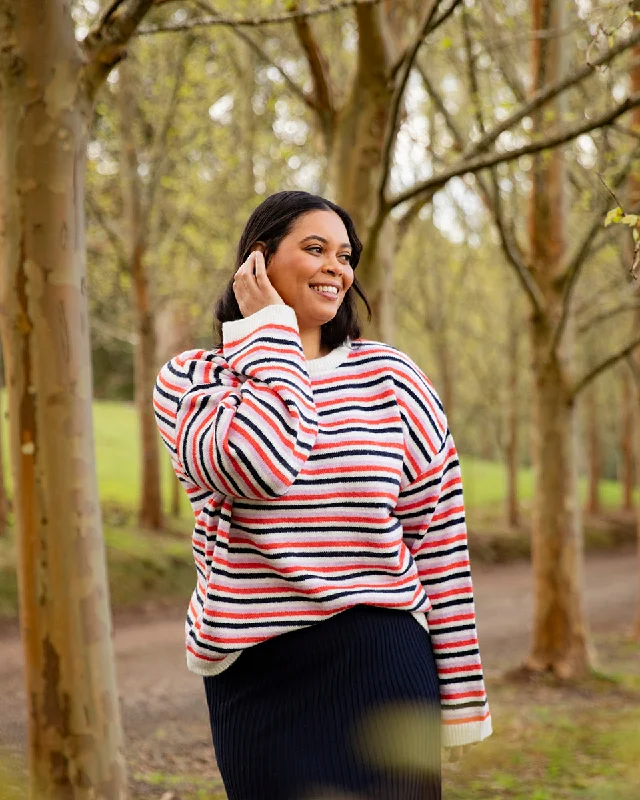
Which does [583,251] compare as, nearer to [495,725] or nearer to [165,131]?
[495,725]

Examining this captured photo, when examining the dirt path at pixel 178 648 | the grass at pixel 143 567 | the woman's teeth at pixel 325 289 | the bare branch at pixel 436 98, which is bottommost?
the dirt path at pixel 178 648

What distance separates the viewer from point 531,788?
17.0ft

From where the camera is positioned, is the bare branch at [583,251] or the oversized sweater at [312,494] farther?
the bare branch at [583,251]

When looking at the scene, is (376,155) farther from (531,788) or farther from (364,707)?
(364,707)

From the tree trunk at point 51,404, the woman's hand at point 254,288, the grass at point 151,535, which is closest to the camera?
the woman's hand at point 254,288

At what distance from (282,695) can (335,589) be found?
0.84ft

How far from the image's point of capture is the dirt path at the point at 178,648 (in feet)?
22.7

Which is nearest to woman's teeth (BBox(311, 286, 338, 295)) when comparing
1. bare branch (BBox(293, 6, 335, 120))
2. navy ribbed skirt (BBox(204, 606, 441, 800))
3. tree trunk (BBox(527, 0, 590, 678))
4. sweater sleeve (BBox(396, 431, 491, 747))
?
sweater sleeve (BBox(396, 431, 491, 747))

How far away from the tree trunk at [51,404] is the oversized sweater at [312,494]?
1428 mm

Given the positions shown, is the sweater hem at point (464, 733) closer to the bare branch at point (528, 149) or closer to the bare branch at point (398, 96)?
the bare branch at point (528, 149)

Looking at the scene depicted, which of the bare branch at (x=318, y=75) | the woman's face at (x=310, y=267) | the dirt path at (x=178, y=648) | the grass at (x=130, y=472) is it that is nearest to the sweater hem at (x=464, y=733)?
the woman's face at (x=310, y=267)

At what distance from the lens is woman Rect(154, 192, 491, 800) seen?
6.50 ft

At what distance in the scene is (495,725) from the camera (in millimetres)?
6504

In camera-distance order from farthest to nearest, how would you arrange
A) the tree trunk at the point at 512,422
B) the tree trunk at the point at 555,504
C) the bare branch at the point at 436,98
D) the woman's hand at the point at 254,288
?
the tree trunk at the point at 512,422 → the tree trunk at the point at 555,504 → the bare branch at the point at 436,98 → the woman's hand at the point at 254,288
